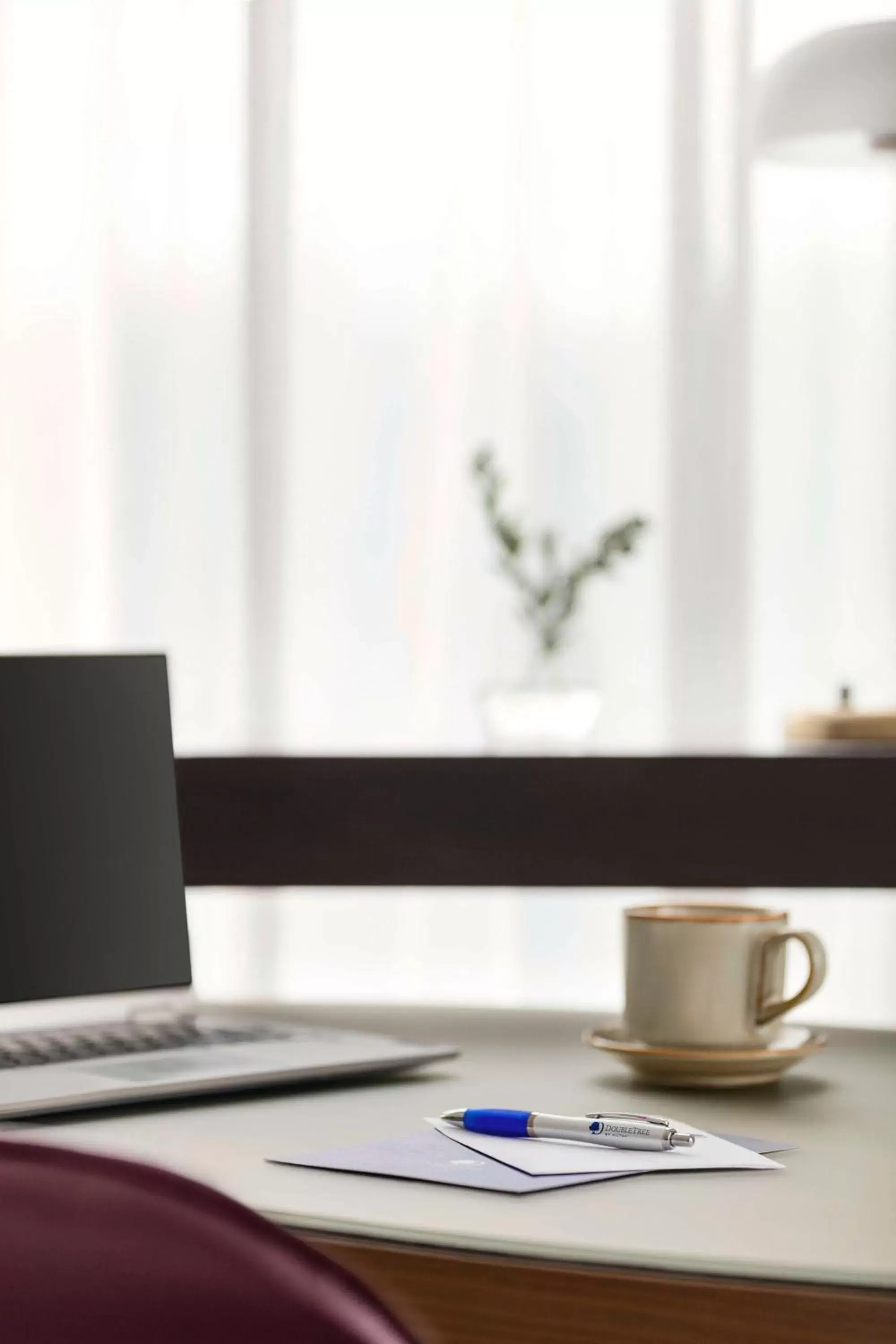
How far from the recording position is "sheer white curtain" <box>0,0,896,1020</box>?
7.34ft

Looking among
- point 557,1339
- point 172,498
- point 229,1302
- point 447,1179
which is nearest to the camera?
point 229,1302

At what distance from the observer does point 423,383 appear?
2.33 metres

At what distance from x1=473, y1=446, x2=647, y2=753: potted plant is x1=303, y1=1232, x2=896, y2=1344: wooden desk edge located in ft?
2.70

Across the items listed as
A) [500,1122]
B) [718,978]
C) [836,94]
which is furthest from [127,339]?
[500,1122]

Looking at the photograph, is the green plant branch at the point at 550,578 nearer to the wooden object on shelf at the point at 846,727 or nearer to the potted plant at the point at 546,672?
the potted plant at the point at 546,672

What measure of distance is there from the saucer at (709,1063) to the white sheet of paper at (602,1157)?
0.17 meters

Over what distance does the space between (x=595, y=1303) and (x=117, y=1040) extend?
1.73ft

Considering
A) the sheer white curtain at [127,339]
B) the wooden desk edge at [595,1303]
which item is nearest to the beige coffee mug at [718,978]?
the wooden desk edge at [595,1303]

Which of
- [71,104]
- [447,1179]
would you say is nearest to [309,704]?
[71,104]

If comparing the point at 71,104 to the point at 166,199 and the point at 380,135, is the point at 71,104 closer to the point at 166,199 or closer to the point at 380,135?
the point at 166,199

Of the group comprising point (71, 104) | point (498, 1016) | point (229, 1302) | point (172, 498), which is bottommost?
point (498, 1016)

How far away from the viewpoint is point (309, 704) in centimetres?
235

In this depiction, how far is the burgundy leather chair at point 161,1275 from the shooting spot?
15.7 inches

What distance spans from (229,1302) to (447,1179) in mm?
396
